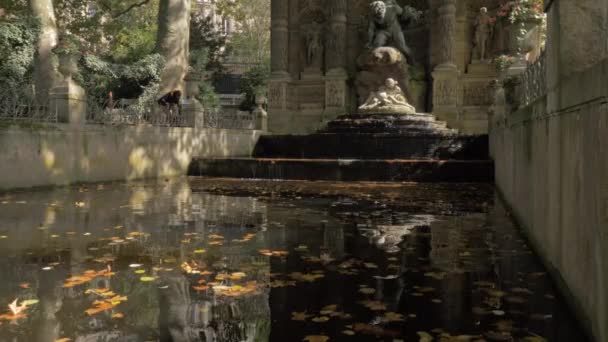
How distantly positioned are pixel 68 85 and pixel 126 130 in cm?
205

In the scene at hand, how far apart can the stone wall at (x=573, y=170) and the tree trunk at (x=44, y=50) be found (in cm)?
1778

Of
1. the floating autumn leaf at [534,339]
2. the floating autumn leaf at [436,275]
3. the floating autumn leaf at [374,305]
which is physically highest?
the floating autumn leaf at [436,275]

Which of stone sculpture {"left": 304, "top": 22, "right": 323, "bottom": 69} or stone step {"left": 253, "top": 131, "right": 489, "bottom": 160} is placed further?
stone sculpture {"left": 304, "top": 22, "right": 323, "bottom": 69}

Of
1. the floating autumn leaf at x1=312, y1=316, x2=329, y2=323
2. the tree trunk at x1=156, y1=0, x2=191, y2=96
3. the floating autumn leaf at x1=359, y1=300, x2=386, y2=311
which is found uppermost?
the tree trunk at x1=156, y1=0, x2=191, y2=96

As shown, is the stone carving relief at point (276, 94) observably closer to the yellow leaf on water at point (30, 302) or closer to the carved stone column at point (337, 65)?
the carved stone column at point (337, 65)

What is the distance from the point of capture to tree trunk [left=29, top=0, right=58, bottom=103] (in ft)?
62.0

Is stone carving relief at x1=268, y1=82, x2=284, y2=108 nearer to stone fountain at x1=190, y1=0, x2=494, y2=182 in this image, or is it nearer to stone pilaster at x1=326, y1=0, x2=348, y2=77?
stone pilaster at x1=326, y1=0, x2=348, y2=77

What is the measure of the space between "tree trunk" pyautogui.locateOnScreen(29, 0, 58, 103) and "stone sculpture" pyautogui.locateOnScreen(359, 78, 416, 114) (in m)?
10.8

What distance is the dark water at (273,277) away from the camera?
3191mm

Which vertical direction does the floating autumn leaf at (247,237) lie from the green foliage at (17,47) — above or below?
below

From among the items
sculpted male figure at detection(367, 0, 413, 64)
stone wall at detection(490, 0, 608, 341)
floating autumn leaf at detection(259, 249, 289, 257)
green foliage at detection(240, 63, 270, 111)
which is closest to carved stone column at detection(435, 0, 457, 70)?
sculpted male figure at detection(367, 0, 413, 64)

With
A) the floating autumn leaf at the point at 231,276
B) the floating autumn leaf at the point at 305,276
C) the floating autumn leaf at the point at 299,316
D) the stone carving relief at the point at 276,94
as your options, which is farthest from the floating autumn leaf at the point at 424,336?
the stone carving relief at the point at 276,94

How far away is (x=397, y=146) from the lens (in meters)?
16.1

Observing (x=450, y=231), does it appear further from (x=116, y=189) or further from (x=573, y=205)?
(x=116, y=189)
